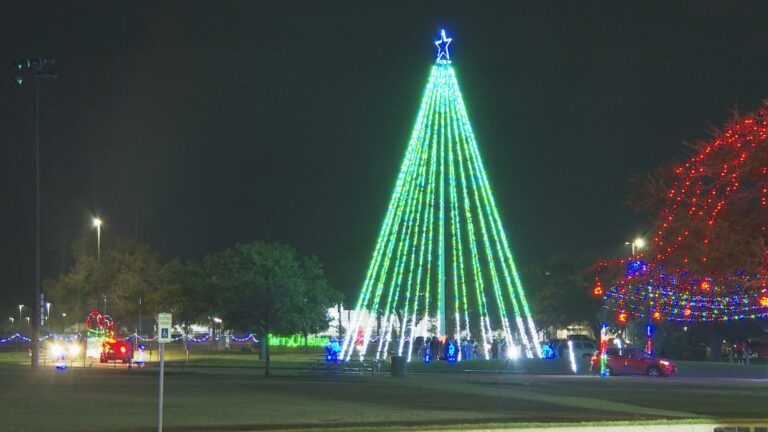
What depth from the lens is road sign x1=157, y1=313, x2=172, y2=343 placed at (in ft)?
54.2

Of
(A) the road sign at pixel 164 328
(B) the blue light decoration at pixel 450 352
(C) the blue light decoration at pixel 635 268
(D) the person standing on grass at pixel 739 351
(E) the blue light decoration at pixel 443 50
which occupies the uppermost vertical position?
(E) the blue light decoration at pixel 443 50

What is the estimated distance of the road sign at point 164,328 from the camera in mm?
16516

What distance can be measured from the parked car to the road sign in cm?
3403

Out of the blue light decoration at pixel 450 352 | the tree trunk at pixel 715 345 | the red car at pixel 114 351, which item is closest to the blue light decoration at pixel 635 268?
the blue light decoration at pixel 450 352

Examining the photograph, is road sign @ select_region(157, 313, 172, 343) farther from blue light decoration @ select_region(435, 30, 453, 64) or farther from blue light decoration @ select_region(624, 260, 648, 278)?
blue light decoration @ select_region(435, 30, 453, 64)

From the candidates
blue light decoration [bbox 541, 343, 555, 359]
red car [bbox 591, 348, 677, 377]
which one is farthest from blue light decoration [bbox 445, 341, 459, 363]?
red car [bbox 591, 348, 677, 377]

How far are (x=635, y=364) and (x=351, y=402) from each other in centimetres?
2142

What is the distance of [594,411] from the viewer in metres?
22.7

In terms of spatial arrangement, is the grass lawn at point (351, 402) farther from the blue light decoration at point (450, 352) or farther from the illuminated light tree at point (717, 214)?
the blue light decoration at point (450, 352)

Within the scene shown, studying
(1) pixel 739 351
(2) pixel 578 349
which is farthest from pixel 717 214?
(1) pixel 739 351

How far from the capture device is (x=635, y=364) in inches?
1673

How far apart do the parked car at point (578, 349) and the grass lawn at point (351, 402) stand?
41.6 feet

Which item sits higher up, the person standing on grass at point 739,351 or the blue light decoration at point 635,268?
the blue light decoration at point 635,268

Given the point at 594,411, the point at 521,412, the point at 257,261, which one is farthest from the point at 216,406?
the point at 257,261
